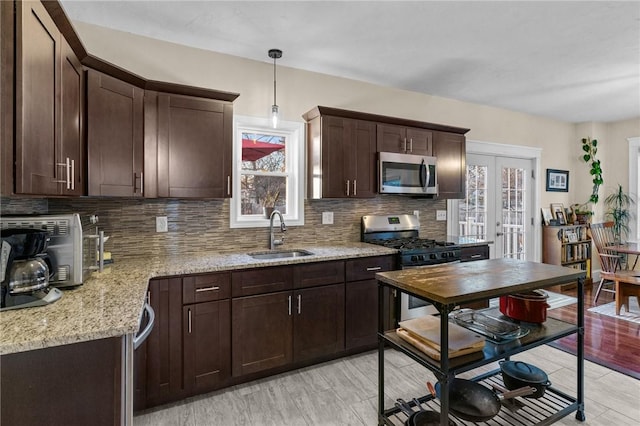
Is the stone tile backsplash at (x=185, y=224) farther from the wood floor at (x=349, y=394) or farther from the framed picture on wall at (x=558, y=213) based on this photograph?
the framed picture on wall at (x=558, y=213)

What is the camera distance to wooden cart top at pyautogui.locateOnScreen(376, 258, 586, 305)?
1.58 meters

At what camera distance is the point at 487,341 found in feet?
6.01

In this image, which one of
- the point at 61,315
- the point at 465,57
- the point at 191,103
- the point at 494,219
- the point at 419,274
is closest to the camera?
the point at 61,315

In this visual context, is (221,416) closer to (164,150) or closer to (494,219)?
(164,150)

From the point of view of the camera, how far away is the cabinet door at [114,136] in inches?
79.2

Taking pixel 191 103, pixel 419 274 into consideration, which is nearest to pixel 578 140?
pixel 419 274

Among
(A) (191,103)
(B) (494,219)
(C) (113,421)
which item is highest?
(A) (191,103)

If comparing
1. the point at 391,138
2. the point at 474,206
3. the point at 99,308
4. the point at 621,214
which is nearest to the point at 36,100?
the point at 99,308

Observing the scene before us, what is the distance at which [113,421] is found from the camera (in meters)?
1.21

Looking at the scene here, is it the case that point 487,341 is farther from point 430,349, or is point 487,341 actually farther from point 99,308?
point 99,308

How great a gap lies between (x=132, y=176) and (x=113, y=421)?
155 centimetres

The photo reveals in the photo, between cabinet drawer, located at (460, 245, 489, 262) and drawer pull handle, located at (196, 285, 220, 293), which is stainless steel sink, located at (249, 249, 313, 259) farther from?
cabinet drawer, located at (460, 245, 489, 262)

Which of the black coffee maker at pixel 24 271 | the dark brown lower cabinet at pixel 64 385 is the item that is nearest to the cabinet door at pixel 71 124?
the black coffee maker at pixel 24 271

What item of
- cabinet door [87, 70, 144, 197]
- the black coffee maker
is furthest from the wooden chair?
the black coffee maker
